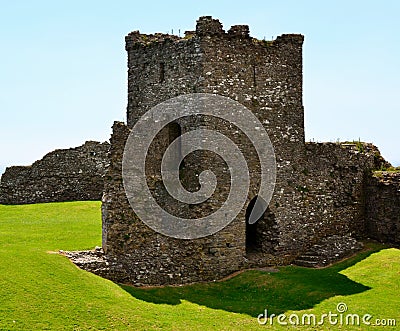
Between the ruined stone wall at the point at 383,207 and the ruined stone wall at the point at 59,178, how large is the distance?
16785 millimetres

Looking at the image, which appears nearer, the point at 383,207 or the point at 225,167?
the point at 225,167

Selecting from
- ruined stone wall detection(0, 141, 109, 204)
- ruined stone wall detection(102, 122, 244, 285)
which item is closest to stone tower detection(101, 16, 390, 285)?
ruined stone wall detection(102, 122, 244, 285)

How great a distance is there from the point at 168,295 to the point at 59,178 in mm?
18953

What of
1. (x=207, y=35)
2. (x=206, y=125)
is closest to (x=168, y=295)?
(x=206, y=125)

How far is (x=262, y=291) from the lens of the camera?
71.2 feet

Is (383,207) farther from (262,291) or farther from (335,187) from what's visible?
(262,291)

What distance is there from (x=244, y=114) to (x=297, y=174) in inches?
155

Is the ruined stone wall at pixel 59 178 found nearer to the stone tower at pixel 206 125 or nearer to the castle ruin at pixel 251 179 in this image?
the stone tower at pixel 206 125

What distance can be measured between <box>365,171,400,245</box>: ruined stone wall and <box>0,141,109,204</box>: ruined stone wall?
1679 centimetres

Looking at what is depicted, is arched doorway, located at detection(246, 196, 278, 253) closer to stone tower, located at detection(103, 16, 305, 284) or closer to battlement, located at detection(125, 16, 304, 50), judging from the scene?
stone tower, located at detection(103, 16, 305, 284)

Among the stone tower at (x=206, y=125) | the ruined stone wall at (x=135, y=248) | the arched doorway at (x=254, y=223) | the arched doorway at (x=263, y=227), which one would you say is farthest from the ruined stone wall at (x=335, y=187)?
the ruined stone wall at (x=135, y=248)

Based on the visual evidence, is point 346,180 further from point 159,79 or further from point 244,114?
point 159,79

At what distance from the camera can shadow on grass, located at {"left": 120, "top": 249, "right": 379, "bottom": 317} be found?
2003cm

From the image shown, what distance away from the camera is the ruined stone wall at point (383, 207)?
1097 inches
